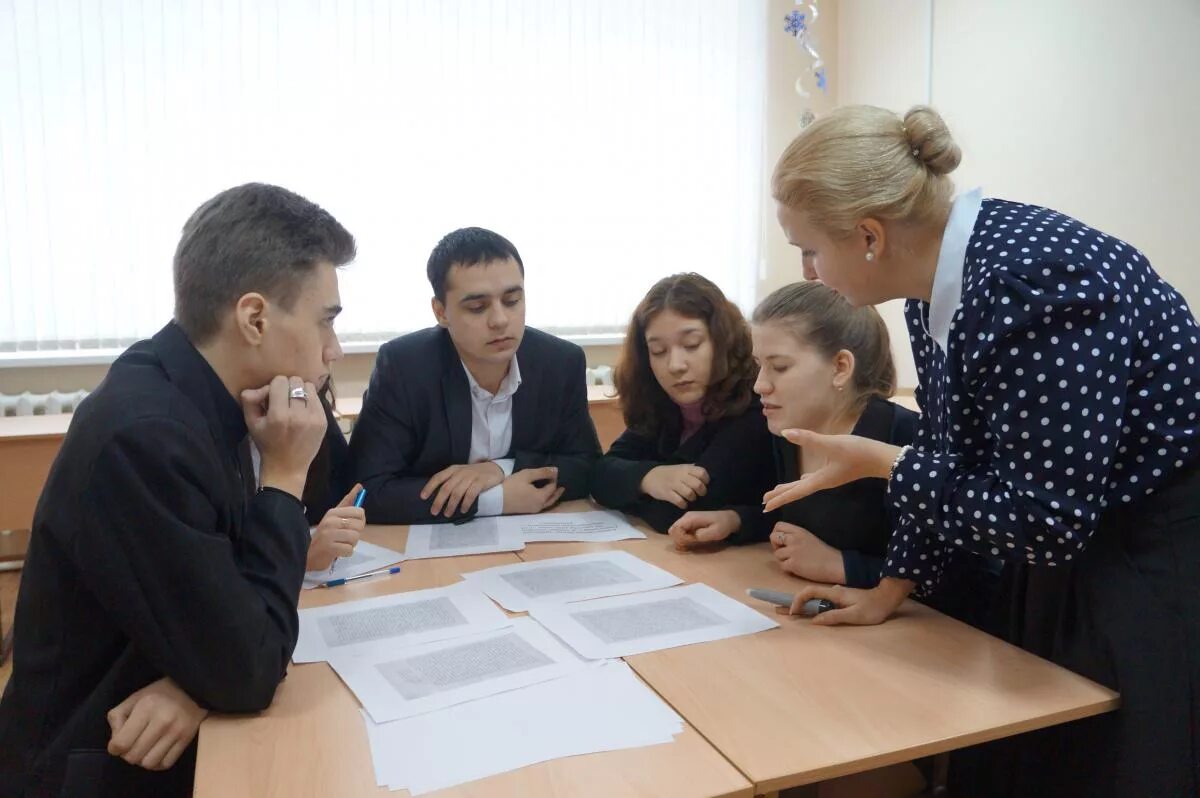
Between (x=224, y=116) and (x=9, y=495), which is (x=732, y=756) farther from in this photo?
(x=224, y=116)

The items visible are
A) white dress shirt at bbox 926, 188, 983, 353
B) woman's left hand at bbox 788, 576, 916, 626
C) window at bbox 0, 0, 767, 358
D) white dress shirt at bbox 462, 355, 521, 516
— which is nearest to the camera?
white dress shirt at bbox 926, 188, 983, 353

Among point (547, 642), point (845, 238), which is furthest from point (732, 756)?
point (845, 238)

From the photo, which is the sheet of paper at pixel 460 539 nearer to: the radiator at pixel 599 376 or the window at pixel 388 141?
the window at pixel 388 141

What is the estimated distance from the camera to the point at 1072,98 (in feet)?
10.8

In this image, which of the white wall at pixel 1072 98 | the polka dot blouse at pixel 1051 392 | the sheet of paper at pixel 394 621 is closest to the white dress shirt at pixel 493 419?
the sheet of paper at pixel 394 621

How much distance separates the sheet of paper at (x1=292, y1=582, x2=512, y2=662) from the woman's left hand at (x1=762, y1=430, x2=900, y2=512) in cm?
47

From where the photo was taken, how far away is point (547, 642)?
1.18 metres

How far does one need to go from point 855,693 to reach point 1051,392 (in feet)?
1.34

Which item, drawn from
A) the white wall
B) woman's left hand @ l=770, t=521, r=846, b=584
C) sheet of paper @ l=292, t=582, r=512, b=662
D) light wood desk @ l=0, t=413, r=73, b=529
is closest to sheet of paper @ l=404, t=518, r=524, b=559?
sheet of paper @ l=292, t=582, r=512, b=662

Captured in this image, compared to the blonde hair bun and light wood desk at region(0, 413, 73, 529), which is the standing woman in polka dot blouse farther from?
light wood desk at region(0, 413, 73, 529)

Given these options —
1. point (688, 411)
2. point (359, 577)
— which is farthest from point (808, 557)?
point (359, 577)

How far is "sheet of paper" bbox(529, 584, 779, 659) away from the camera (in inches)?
46.2

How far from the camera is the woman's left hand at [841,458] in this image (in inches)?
44.4

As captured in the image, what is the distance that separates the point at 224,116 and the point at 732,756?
3611 mm
